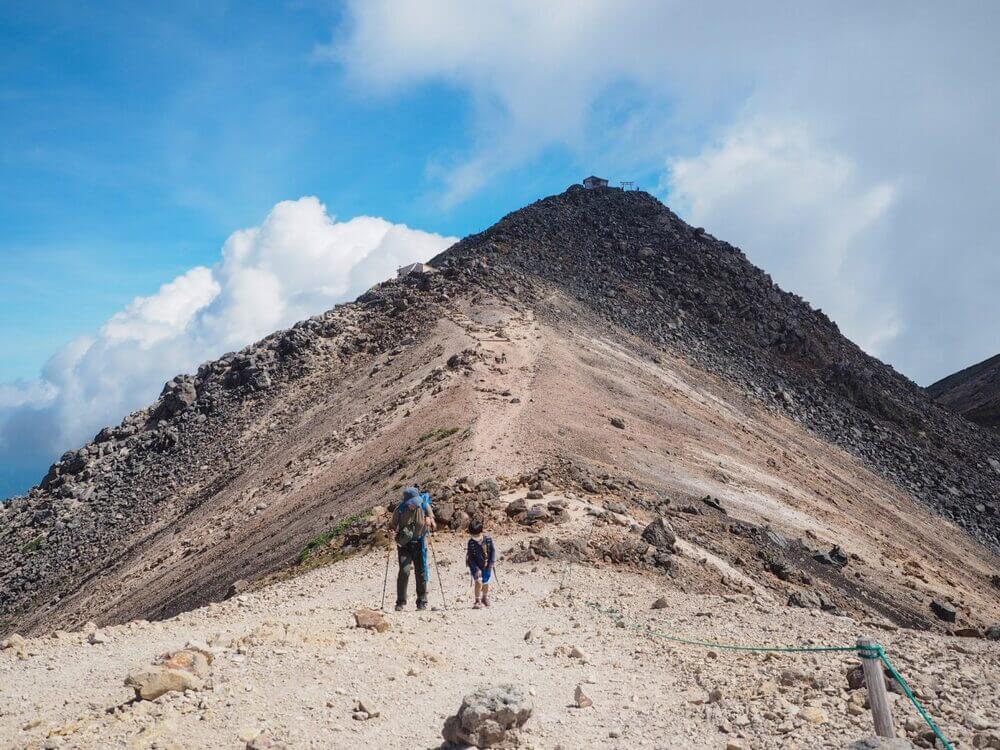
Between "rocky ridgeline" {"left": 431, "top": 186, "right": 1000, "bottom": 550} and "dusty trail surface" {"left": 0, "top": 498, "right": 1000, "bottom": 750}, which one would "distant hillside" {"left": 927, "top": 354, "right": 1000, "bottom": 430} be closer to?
"rocky ridgeline" {"left": 431, "top": 186, "right": 1000, "bottom": 550}

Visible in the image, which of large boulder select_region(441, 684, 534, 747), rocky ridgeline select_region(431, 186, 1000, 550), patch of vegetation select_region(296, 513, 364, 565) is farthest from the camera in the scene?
rocky ridgeline select_region(431, 186, 1000, 550)

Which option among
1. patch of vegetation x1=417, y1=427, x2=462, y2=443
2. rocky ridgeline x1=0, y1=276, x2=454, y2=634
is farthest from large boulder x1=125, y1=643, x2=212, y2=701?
rocky ridgeline x1=0, y1=276, x2=454, y2=634

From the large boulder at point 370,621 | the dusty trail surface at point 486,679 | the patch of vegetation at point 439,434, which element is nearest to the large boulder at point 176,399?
the patch of vegetation at point 439,434

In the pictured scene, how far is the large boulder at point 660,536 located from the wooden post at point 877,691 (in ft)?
29.1

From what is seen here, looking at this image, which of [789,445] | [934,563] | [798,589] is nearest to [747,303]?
[789,445]

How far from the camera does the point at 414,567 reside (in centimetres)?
1280

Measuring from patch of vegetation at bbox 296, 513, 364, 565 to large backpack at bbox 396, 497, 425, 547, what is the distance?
620 cm

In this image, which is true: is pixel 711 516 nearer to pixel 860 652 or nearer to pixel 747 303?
pixel 860 652

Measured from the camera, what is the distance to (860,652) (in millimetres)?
6879

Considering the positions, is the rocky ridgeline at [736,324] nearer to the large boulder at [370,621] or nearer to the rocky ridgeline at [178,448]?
the rocky ridgeline at [178,448]

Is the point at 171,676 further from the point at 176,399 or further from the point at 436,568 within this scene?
the point at 176,399

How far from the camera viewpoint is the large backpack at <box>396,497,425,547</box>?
506 inches

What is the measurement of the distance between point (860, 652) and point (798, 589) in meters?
10.2

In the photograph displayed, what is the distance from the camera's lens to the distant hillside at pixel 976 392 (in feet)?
306
